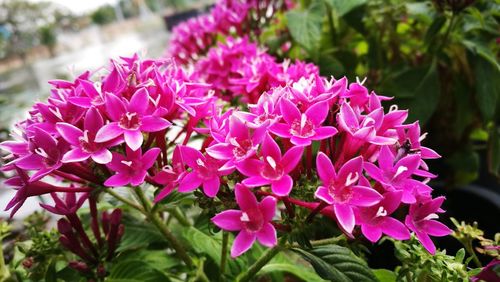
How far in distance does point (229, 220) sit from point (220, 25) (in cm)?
81

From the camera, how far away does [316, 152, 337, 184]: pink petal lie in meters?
0.40

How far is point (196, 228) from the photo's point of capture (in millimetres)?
688

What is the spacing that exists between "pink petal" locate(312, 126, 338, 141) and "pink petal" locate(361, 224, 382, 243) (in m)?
0.09

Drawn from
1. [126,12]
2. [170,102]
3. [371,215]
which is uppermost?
[170,102]

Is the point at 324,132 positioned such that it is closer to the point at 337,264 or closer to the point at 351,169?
the point at 351,169

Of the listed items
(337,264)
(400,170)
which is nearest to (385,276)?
(337,264)

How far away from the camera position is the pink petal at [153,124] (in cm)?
46

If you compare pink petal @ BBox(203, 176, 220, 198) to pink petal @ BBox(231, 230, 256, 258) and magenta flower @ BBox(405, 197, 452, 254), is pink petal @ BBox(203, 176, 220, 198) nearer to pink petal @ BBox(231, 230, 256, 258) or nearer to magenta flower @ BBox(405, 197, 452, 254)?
pink petal @ BBox(231, 230, 256, 258)

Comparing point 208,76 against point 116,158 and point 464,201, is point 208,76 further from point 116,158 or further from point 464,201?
point 464,201

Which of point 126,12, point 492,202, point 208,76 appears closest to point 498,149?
point 492,202

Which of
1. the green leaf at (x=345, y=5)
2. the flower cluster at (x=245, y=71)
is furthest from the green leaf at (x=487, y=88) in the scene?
the flower cluster at (x=245, y=71)

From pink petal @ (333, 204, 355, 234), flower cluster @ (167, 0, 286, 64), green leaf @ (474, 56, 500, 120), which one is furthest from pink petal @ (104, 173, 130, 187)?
green leaf @ (474, 56, 500, 120)

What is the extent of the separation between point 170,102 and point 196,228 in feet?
0.87

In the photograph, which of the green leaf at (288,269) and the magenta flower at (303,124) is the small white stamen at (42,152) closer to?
the magenta flower at (303,124)
